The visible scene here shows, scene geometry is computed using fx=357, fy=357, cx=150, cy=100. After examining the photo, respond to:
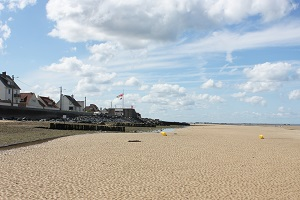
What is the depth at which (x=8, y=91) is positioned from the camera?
8481 cm

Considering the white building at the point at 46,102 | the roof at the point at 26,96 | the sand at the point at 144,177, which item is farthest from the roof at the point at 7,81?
the sand at the point at 144,177

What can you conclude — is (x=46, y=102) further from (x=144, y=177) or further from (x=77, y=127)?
(x=144, y=177)

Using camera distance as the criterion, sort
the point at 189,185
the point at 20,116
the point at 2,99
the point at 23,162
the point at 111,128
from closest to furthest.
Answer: the point at 189,185, the point at 23,162, the point at 111,128, the point at 20,116, the point at 2,99

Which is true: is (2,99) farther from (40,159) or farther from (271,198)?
(271,198)

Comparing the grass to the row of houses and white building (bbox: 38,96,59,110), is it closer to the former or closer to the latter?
the row of houses

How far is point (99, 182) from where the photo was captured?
11.8 m

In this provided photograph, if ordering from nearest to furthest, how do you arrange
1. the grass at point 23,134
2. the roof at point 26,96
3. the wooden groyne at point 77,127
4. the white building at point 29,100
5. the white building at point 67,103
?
1. the grass at point 23,134
2. the wooden groyne at point 77,127
3. the white building at point 29,100
4. the roof at point 26,96
5. the white building at point 67,103

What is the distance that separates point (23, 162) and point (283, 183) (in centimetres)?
1067

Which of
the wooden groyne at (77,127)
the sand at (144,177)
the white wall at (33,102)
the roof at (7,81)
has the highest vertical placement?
the roof at (7,81)

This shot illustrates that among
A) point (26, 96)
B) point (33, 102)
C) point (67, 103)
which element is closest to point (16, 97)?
point (26, 96)

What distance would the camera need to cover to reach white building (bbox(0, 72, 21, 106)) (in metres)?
82.9

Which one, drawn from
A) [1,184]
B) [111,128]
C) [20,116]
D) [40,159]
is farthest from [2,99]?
[1,184]

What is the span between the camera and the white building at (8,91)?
82938 mm

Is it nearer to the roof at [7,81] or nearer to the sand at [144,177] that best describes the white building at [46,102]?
the roof at [7,81]
